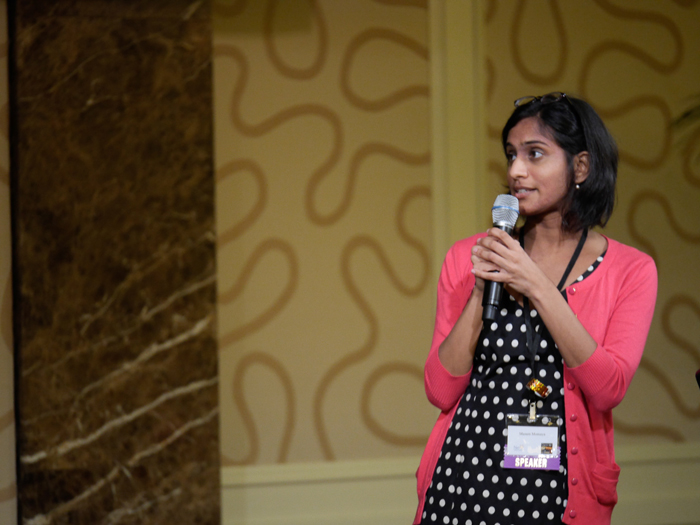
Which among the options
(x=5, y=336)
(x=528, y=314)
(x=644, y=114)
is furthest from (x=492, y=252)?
(x=644, y=114)

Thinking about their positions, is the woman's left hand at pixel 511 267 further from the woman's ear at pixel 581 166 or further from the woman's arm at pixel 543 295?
the woman's ear at pixel 581 166

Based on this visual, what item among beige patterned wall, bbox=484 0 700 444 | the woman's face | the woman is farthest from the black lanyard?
beige patterned wall, bbox=484 0 700 444

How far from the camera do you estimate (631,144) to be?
3.21 m

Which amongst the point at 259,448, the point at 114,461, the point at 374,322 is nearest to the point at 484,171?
the point at 374,322

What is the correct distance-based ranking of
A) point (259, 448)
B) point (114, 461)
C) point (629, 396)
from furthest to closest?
point (629, 396), point (259, 448), point (114, 461)

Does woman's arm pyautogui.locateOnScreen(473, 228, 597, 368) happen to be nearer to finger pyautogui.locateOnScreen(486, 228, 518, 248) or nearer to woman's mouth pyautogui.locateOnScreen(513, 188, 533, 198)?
finger pyautogui.locateOnScreen(486, 228, 518, 248)

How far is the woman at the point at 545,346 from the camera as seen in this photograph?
1164 mm

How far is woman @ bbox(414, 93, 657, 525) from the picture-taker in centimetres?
116

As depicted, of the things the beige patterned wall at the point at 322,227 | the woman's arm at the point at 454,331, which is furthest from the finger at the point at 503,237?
the beige patterned wall at the point at 322,227

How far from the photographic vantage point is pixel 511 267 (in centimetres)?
117

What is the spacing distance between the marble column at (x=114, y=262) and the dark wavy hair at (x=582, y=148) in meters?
1.57

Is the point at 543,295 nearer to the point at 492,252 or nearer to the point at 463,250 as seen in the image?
the point at 492,252

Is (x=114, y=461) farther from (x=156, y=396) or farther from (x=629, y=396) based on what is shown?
(x=629, y=396)

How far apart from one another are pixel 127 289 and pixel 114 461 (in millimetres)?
635
